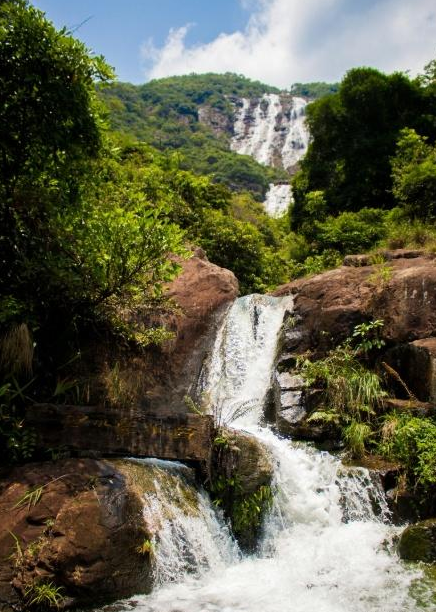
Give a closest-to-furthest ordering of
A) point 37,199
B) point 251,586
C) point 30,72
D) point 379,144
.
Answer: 1. point 251,586
2. point 30,72
3. point 37,199
4. point 379,144

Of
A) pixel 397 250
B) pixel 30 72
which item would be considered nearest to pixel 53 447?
pixel 30 72

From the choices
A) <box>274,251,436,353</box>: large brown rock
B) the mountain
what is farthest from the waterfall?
the mountain

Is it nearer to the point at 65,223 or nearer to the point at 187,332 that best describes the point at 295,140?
the point at 187,332

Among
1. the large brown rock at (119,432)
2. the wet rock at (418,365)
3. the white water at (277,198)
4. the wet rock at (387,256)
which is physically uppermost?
the white water at (277,198)

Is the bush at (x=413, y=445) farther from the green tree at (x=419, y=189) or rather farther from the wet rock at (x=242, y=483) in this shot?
the green tree at (x=419, y=189)

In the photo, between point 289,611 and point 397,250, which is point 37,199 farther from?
point 397,250

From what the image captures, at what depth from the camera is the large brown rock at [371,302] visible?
8.74 meters

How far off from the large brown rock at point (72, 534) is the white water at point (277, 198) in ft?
156

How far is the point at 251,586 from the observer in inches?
201

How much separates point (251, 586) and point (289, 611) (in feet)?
2.33

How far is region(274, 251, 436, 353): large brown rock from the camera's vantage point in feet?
28.7

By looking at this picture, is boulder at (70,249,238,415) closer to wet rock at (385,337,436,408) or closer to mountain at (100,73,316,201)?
wet rock at (385,337,436,408)

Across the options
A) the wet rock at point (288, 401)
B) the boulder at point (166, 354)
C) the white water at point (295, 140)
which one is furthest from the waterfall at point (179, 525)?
the white water at point (295, 140)

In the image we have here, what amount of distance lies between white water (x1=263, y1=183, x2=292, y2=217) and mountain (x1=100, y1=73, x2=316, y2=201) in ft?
2.53
